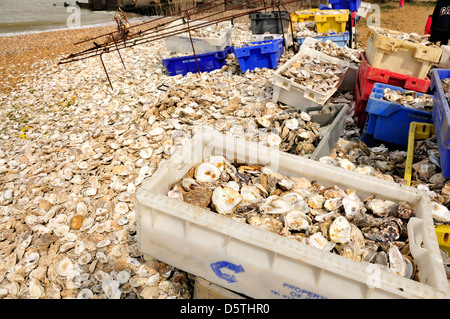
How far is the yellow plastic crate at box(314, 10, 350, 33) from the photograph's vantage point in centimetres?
730

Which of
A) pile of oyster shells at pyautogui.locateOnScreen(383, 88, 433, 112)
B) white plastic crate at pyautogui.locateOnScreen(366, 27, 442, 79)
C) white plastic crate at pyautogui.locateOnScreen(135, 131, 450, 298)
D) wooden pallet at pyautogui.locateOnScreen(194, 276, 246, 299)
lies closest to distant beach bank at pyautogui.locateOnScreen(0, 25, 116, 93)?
white plastic crate at pyautogui.locateOnScreen(135, 131, 450, 298)

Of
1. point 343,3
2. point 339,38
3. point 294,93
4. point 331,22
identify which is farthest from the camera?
point 343,3

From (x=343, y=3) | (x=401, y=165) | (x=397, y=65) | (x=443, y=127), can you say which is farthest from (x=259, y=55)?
(x=343, y=3)

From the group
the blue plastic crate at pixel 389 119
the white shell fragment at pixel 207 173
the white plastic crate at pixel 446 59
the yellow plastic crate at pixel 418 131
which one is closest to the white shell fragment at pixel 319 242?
the white shell fragment at pixel 207 173

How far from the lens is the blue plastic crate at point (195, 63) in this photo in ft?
23.1

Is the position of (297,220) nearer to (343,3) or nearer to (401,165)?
(401,165)

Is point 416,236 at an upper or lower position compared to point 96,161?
upper

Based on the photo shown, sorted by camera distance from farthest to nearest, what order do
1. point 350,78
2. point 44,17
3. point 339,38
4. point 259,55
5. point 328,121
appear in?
point 44,17, point 339,38, point 259,55, point 350,78, point 328,121

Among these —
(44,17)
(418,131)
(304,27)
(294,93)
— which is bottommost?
(418,131)

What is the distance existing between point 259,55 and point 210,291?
5370mm

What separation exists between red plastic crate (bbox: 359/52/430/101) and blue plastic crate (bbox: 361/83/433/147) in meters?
0.45

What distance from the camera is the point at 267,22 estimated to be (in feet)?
26.4

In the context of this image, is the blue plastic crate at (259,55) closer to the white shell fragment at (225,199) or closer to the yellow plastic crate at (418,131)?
the yellow plastic crate at (418,131)

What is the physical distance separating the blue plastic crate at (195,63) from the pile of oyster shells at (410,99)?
4202 mm
